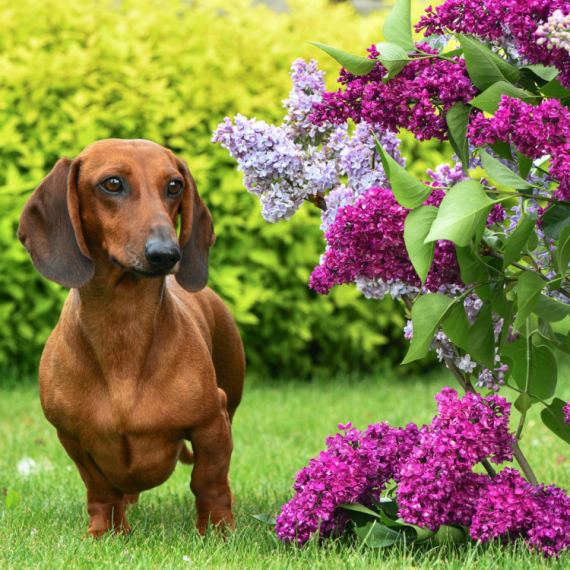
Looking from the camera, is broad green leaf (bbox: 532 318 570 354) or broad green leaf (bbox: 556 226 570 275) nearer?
broad green leaf (bbox: 556 226 570 275)

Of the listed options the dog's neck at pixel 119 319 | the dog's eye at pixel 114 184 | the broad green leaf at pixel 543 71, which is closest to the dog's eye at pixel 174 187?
the dog's eye at pixel 114 184

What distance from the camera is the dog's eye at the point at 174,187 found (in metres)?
2.72

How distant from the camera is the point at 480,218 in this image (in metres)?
2.00

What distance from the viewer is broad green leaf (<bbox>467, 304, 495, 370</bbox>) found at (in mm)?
2336

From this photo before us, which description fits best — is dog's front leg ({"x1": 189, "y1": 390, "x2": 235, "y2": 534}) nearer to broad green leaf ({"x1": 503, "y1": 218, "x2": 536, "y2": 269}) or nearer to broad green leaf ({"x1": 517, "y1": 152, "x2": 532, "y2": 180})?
broad green leaf ({"x1": 503, "y1": 218, "x2": 536, "y2": 269})

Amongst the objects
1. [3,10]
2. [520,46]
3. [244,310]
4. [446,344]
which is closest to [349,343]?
[244,310]

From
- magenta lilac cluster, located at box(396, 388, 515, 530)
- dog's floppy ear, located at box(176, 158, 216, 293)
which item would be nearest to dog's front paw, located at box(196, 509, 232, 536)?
magenta lilac cluster, located at box(396, 388, 515, 530)

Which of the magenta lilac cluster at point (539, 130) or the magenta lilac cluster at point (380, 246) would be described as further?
the magenta lilac cluster at point (380, 246)

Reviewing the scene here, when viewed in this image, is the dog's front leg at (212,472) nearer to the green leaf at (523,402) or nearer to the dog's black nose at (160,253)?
the dog's black nose at (160,253)

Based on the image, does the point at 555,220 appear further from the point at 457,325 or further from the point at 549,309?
the point at 457,325

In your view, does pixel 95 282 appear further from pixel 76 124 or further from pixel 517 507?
pixel 76 124

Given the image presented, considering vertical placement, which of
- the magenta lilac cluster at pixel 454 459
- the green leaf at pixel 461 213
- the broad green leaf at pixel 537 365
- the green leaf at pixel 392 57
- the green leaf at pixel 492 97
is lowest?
the magenta lilac cluster at pixel 454 459

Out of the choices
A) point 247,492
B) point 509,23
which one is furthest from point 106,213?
point 247,492

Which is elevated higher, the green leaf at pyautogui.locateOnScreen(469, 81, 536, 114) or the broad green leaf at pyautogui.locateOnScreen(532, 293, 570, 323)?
the green leaf at pyautogui.locateOnScreen(469, 81, 536, 114)
